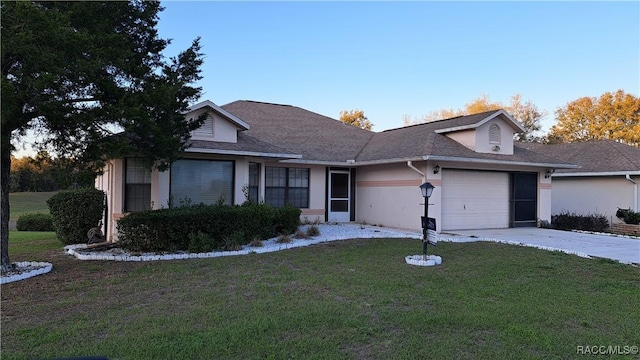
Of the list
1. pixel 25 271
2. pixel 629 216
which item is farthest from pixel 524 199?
pixel 25 271

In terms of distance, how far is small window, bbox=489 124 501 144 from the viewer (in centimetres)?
1534

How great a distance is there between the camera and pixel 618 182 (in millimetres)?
18406

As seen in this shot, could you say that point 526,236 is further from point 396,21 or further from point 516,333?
point 516,333

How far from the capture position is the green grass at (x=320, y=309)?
13.5 feet

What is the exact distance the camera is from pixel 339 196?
16.9 metres

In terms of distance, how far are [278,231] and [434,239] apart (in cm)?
524

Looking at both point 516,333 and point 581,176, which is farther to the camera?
point 581,176

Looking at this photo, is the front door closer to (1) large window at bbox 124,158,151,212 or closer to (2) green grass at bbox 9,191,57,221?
(1) large window at bbox 124,158,151,212

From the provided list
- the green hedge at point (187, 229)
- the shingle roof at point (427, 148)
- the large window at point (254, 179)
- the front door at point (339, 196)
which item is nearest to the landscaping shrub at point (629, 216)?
the shingle roof at point (427, 148)

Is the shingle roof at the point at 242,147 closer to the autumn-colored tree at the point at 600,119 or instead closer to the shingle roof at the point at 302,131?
the shingle roof at the point at 302,131

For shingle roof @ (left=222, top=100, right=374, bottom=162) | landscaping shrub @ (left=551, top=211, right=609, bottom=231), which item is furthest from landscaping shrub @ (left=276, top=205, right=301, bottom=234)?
landscaping shrub @ (left=551, top=211, right=609, bottom=231)

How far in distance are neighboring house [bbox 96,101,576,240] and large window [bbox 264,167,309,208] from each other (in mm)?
38

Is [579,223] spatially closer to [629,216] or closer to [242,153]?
[629,216]

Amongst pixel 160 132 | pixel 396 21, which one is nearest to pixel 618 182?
pixel 396 21
